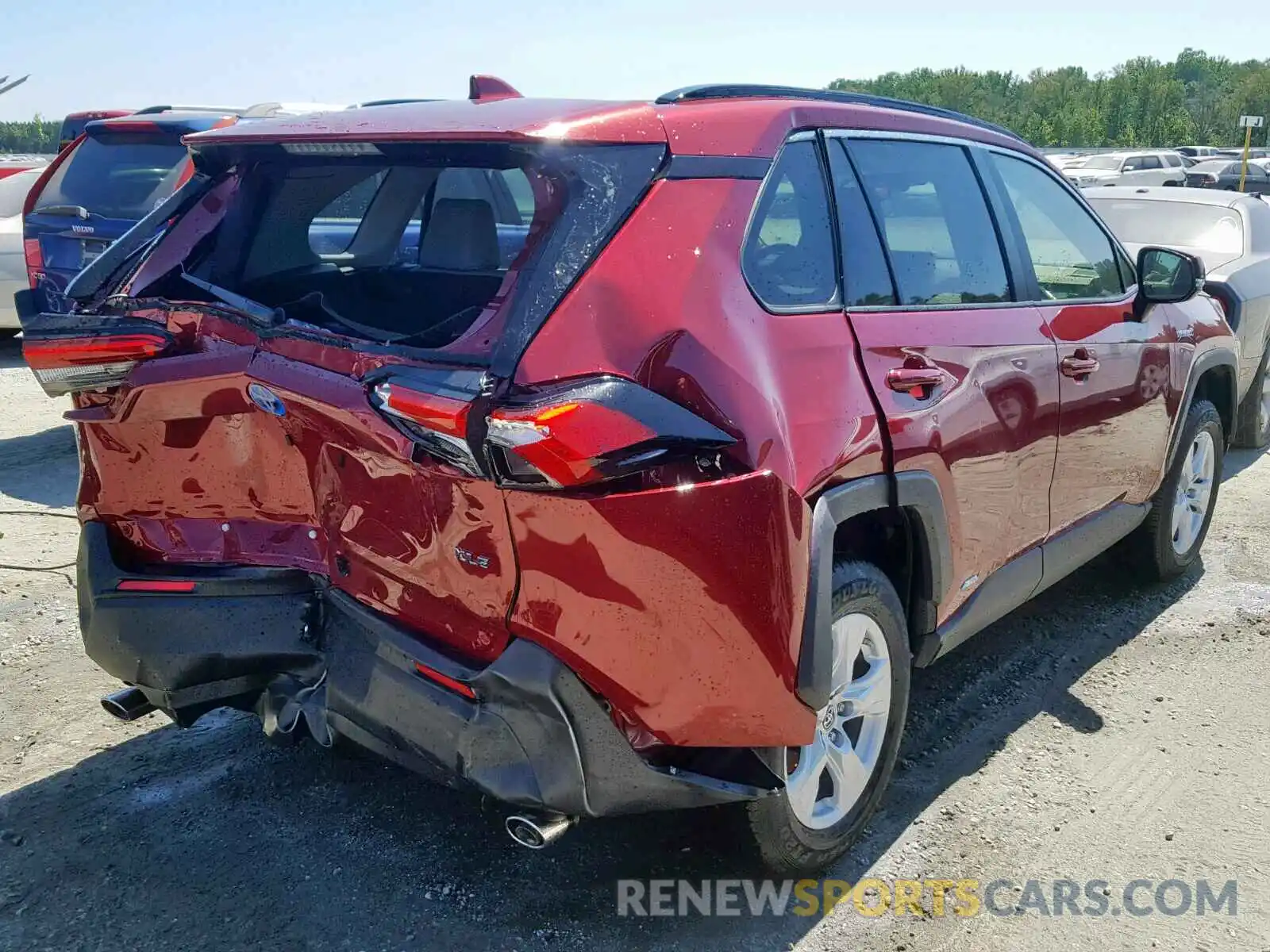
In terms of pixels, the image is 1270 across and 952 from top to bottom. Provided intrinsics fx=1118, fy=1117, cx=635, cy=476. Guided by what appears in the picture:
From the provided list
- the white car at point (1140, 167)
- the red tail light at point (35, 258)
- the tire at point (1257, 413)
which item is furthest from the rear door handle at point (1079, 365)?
the white car at point (1140, 167)

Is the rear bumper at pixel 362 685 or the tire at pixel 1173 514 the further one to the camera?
the tire at pixel 1173 514

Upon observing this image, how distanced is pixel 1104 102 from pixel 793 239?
87.9 metres

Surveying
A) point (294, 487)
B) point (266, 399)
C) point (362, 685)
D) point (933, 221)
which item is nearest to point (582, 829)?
point (362, 685)

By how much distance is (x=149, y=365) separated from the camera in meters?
2.75

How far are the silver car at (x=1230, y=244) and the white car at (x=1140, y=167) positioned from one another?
16.7 metres

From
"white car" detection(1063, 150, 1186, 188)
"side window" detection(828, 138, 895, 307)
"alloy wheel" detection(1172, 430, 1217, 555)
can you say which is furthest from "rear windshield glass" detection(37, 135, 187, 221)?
"white car" detection(1063, 150, 1186, 188)

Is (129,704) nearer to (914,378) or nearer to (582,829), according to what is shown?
(582,829)

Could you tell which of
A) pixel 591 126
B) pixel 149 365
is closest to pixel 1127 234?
pixel 591 126

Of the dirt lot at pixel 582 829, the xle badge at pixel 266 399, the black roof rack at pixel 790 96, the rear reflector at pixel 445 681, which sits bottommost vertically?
the dirt lot at pixel 582 829

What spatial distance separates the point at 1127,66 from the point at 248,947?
10808cm

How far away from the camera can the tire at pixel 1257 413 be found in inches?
282

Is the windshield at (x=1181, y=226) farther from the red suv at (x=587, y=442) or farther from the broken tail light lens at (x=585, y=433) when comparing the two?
the broken tail light lens at (x=585, y=433)

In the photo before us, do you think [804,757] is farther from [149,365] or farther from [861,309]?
[149,365]

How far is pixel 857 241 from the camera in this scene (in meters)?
2.90
